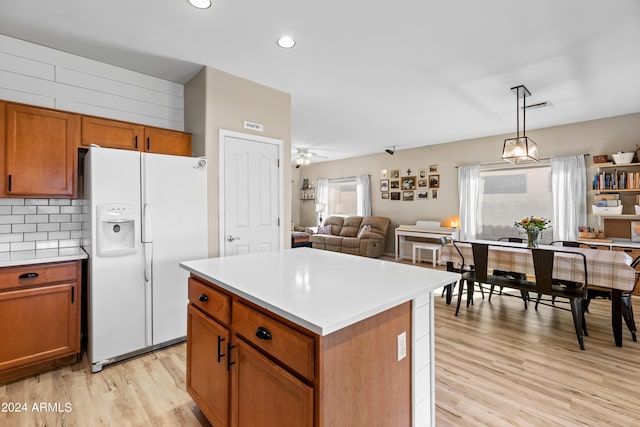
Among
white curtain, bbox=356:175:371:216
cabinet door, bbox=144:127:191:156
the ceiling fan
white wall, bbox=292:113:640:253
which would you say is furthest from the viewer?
white curtain, bbox=356:175:371:216

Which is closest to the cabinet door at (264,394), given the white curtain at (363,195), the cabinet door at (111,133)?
the cabinet door at (111,133)

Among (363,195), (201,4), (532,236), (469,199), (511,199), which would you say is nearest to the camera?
(201,4)

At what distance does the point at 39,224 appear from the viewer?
2.64 meters

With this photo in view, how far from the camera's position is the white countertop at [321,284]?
1.05 metres

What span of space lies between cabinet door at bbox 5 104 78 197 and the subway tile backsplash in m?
0.36

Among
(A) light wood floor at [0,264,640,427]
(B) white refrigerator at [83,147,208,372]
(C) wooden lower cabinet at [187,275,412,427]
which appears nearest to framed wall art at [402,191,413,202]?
(A) light wood floor at [0,264,640,427]

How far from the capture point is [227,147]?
309 centimetres

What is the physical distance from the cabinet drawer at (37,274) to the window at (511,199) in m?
6.30

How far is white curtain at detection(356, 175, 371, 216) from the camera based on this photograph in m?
8.02

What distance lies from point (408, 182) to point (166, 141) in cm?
557

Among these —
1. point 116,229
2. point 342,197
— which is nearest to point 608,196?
point 342,197

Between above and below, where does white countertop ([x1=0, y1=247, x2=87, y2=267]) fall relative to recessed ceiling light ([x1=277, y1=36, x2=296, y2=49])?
below

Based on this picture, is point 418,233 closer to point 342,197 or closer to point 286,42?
point 342,197

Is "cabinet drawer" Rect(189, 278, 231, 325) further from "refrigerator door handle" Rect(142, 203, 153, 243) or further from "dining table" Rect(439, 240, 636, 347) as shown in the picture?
"dining table" Rect(439, 240, 636, 347)
